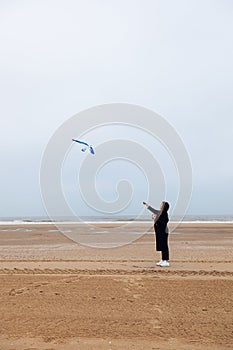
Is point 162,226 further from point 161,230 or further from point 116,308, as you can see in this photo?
point 116,308

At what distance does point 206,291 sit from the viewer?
972cm

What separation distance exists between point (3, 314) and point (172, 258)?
9620mm

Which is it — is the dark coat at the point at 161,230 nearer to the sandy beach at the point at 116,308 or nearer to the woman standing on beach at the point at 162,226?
the woman standing on beach at the point at 162,226

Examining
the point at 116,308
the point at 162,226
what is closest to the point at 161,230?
the point at 162,226

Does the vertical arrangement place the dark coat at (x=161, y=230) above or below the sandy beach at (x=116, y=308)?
above

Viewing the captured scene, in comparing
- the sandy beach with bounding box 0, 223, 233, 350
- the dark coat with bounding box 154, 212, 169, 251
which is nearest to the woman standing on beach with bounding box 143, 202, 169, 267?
the dark coat with bounding box 154, 212, 169, 251

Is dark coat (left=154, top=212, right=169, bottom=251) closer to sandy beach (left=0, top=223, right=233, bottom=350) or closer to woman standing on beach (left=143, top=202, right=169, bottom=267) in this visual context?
woman standing on beach (left=143, top=202, right=169, bottom=267)

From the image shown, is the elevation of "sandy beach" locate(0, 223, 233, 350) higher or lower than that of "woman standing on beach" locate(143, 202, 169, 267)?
lower

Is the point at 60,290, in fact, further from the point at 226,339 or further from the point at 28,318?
the point at 226,339

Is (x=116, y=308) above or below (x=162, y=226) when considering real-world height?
below

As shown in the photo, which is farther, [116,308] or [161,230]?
[161,230]

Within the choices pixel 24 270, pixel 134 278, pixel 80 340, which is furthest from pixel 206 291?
pixel 24 270

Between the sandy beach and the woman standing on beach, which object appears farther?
the woman standing on beach

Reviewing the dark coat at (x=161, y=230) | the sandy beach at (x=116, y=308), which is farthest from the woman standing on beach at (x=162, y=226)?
the sandy beach at (x=116, y=308)
